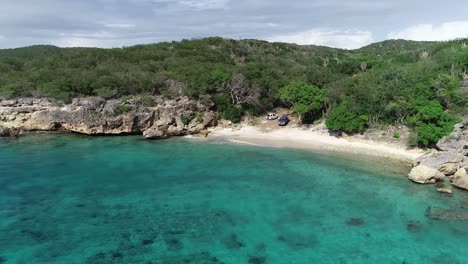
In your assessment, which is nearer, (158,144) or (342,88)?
(158,144)

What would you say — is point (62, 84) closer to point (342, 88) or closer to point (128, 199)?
point (128, 199)

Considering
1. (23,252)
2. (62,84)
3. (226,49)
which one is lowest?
(23,252)

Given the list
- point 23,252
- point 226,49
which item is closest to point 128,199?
point 23,252

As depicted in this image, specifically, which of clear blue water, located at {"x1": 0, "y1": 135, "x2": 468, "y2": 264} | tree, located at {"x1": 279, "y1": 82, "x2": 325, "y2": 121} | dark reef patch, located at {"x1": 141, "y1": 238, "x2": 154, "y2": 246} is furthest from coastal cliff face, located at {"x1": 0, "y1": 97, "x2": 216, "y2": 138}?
dark reef patch, located at {"x1": 141, "y1": 238, "x2": 154, "y2": 246}

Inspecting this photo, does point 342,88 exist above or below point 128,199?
above

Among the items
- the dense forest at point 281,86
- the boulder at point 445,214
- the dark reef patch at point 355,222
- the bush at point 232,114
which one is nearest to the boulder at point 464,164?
the dense forest at point 281,86

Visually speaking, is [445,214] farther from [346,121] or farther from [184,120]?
[184,120]

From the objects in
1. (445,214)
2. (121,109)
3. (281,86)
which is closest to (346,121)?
(281,86)
